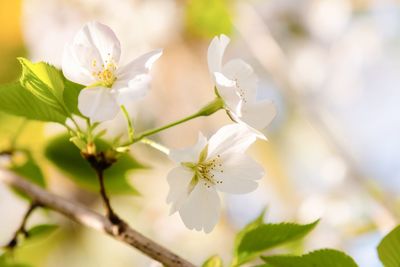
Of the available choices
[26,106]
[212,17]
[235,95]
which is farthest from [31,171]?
[212,17]

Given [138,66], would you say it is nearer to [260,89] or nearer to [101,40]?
[101,40]

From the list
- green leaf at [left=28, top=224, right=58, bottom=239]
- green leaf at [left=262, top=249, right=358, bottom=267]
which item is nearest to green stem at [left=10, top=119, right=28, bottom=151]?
green leaf at [left=28, top=224, right=58, bottom=239]

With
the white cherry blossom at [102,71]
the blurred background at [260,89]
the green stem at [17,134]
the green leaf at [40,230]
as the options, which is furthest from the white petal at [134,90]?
the blurred background at [260,89]

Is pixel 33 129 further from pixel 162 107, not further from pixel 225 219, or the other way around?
pixel 162 107

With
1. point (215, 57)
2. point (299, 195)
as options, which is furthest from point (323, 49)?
point (215, 57)

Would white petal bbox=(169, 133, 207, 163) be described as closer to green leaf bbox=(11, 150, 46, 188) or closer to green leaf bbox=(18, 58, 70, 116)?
green leaf bbox=(18, 58, 70, 116)

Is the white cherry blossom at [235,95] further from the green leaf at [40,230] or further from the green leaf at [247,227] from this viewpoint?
the green leaf at [40,230]
